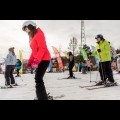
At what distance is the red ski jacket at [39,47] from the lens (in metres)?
4.40

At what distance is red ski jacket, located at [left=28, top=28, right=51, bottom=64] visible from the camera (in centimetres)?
440

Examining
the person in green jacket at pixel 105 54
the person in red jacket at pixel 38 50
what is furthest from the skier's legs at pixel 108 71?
the person in red jacket at pixel 38 50

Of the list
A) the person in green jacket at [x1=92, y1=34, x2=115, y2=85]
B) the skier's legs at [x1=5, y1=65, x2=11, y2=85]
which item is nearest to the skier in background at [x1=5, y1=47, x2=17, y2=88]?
the skier's legs at [x1=5, y1=65, x2=11, y2=85]

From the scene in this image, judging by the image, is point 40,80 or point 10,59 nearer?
point 40,80

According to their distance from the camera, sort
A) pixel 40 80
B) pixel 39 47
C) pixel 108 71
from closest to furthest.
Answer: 1. pixel 39 47
2. pixel 40 80
3. pixel 108 71

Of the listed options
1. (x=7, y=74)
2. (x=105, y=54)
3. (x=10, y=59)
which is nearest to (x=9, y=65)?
(x=10, y=59)

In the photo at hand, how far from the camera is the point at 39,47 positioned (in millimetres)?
4422

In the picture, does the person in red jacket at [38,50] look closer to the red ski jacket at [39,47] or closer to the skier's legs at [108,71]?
the red ski jacket at [39,47]

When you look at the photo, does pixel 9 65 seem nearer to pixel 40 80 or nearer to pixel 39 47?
pixel 40 80

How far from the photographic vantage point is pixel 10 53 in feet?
28.9

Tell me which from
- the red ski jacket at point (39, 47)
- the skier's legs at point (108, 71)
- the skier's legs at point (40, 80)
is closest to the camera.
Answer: the red ski jacket at point (39, 47)

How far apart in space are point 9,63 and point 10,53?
382 mm

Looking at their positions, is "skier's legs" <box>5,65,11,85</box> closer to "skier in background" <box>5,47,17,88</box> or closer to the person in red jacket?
"skier in background" <box>5,47,17,88</box>
